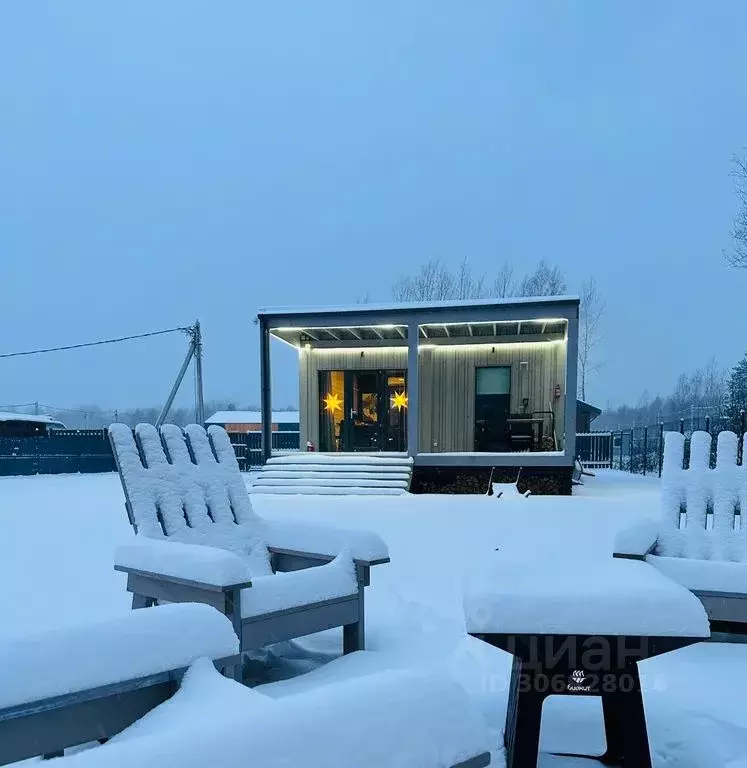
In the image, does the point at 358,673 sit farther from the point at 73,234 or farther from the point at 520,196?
the point at 73,234

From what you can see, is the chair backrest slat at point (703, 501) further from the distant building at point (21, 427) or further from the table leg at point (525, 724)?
the distant building at point (21, 427)

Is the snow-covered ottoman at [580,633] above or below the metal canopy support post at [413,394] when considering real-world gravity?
below

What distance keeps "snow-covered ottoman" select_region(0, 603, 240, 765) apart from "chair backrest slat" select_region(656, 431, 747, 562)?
2.68 meters

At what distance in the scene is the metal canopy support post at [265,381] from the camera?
1059 centimetres

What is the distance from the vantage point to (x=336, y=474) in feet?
31.7

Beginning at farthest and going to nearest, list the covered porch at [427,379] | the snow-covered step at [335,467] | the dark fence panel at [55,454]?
the dark fence panel at [55,454]
the covered porch at [427,379]
the snow-covered step at [335,467]

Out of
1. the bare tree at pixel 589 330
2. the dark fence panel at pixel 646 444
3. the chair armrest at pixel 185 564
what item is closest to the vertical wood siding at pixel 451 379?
the dark fence panel at pixel 646 444

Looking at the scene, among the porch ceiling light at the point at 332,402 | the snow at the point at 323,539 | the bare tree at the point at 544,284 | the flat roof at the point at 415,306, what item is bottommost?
the snow at the point at 323,539

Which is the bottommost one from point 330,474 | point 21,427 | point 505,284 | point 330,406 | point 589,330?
point 330,474

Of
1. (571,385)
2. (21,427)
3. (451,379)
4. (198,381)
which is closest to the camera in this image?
(571,385)

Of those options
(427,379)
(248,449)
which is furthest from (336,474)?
(248,449)

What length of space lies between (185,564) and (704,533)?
273 cm

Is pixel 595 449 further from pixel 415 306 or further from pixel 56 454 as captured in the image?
pixel 56 454

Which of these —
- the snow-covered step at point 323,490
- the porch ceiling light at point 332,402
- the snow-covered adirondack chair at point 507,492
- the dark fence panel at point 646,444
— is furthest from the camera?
the dark fence panel at point 646,444
